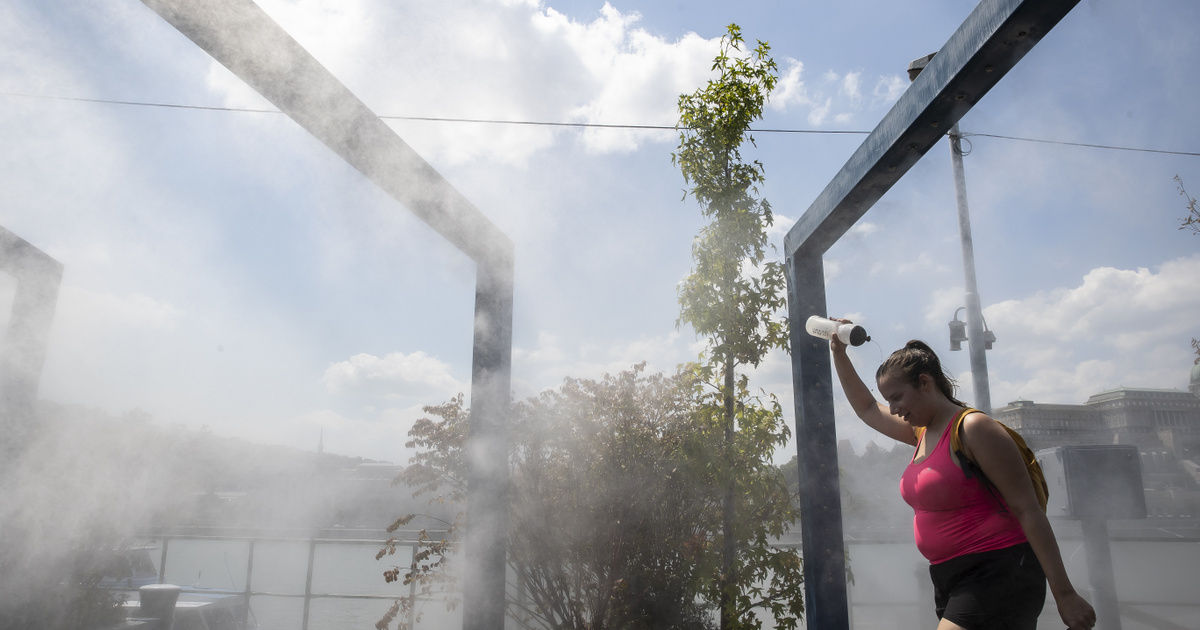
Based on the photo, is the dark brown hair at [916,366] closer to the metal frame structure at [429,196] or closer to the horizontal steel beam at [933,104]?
the horizontal steel beam at [933,104]

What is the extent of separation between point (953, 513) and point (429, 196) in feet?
10.2

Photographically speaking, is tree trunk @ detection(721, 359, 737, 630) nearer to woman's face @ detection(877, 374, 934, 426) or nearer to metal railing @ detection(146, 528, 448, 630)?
woman's face @ detection(877, 374, 934, 426)

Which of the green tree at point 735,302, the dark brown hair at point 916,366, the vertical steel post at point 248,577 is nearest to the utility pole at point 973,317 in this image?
the green tree at point 735,302

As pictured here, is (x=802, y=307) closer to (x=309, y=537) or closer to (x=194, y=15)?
(x=194, y=15)

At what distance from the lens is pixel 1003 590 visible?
4.75 ft

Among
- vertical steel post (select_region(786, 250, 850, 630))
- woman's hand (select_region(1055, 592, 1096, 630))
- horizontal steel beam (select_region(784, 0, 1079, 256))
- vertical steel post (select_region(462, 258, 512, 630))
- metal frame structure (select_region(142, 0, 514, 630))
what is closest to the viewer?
woman's hand (select_region(1055, 592, 1096, 630))

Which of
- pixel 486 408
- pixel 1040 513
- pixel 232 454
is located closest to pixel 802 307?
pixel 1040 513

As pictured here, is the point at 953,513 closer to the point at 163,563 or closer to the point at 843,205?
the point at 843,205

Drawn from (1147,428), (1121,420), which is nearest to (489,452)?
(1147,428)

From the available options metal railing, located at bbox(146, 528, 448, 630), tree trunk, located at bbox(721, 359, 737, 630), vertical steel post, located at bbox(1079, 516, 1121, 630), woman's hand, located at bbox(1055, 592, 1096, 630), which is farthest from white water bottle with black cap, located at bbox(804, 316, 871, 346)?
metal railing, located at bbox(146, 528, 448, 630)

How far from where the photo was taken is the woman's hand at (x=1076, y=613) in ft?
4.31

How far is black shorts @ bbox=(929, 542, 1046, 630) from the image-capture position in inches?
57.1

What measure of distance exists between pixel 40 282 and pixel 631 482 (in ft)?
16.6

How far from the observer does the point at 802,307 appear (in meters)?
2.97
